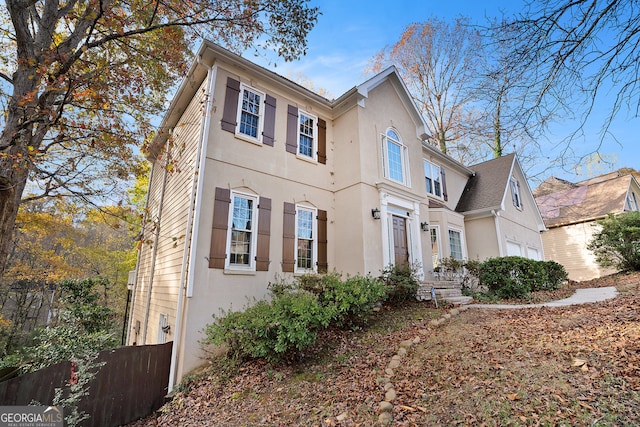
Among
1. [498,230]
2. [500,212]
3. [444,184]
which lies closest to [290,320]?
[498,230]

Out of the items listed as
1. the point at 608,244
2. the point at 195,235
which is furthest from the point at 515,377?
the point at 608,244

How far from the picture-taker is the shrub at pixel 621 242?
39.8ft

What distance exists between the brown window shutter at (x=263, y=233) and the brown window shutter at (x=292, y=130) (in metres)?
1.94

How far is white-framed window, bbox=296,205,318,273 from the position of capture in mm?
8500

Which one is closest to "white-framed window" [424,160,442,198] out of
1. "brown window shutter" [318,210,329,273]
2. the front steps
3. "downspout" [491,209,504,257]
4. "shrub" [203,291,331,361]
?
"downspout" [491,209,504,257]

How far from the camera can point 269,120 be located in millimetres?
8633

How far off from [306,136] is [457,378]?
7640 millimetres

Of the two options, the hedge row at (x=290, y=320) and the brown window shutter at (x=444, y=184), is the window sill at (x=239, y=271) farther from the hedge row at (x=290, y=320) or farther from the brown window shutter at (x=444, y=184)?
the brown window shutter at (x=444, y=184)

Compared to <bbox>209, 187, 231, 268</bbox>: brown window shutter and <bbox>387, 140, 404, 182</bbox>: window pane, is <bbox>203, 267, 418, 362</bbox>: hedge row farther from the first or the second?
<bbox>387, 140, 404, 182</bbox>: window pane

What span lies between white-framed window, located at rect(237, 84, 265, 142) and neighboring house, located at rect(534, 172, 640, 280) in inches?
693

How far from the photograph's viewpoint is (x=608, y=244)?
42.2 ft

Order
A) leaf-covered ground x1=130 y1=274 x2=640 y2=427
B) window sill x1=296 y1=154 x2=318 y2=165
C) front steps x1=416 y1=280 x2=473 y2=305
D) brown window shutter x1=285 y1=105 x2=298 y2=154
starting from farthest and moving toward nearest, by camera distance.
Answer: window sill x1=296 y1=154 x2=318 y2=165
brown window shutter x1=285 y1=105 x2=298 y2=154
front steps x1=416 y1=280 x2=473 y2=305
leaf-covered ground x1=130 y1=274 x2=640 y2=427

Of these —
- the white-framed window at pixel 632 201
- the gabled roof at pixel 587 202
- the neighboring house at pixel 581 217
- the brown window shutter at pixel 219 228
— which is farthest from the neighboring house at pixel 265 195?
the white-framed window at pixel 632 201

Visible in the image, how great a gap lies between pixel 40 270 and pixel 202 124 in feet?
41.8
